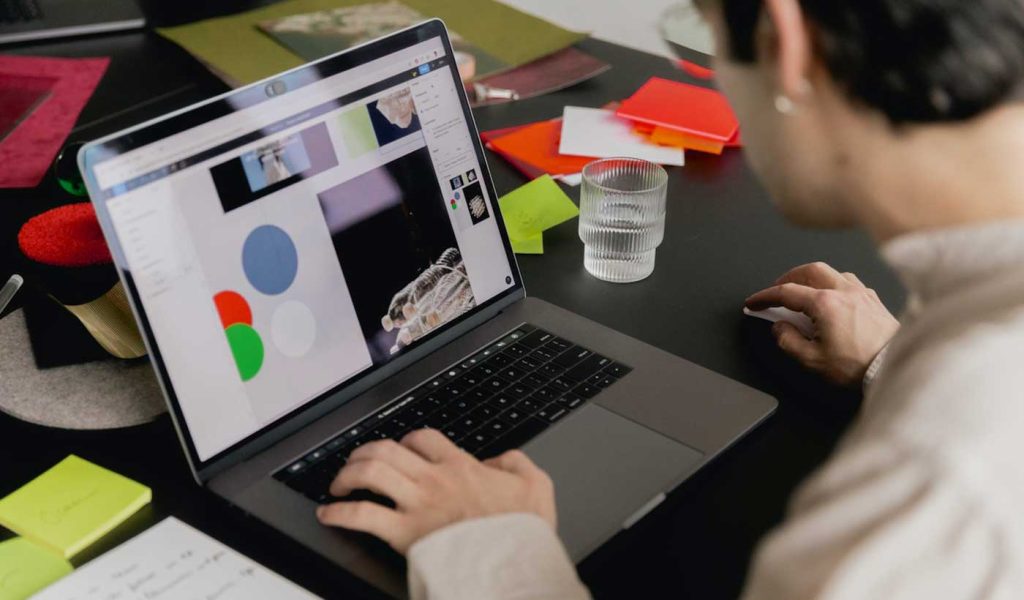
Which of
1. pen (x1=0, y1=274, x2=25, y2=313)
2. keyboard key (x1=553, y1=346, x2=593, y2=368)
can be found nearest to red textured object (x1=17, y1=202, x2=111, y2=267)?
pen (x1=0, y1=274, x2=25, y2=313)

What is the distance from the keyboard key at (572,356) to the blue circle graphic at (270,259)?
259 millimetres

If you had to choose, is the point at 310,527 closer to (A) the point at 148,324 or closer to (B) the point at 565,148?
(A) the point at 148,324

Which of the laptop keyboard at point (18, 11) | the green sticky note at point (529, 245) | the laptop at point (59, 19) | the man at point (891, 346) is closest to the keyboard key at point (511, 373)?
the man at point (891, 346)

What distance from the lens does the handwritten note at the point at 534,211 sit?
1.17 m

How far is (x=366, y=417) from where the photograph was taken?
86cm

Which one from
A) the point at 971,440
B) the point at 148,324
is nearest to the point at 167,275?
the point at 148,324

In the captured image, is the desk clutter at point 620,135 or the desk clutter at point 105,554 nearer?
the desk clutter at point 105,554

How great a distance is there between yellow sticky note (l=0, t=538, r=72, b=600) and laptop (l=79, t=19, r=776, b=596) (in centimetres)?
12

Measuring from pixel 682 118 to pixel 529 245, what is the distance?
0.37 m

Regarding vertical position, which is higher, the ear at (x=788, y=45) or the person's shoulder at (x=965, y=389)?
the ear at (x=788, y=45)

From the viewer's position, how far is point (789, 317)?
3.34ft

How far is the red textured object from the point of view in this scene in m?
0.88

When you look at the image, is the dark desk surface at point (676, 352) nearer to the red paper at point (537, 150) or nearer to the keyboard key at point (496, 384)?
the red paper at point (537, 150)

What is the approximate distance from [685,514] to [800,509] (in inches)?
10.0
